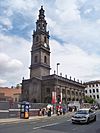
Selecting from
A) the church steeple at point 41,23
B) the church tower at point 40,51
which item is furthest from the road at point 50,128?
the church steeple at point 41,23

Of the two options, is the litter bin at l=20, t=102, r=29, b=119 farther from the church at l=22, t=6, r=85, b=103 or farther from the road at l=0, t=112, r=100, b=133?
the church at l=22, t=6, r=85, b=103

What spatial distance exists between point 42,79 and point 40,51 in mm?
9477

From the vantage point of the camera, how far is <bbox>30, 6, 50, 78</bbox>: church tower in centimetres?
8031

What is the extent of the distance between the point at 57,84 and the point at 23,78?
538 inches

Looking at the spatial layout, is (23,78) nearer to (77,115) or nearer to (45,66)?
(45,66)

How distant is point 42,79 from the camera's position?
261ft

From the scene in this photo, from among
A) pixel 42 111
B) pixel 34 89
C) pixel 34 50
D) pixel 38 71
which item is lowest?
pixel 42 111

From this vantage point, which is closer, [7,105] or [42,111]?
[7,105]

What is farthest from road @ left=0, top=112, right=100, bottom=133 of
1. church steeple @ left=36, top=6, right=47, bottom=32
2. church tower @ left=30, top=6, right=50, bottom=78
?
church steeple @ left=36, top=6, right=47, bottom=32

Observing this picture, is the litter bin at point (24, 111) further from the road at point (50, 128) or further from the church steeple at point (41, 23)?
the church steeple at point (41, 23)

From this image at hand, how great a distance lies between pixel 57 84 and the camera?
252 feet

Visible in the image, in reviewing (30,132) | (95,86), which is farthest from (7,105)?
(95,86)

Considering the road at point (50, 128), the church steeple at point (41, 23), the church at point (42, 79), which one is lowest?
the road at point (50, 128)

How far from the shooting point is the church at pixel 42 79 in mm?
77319
